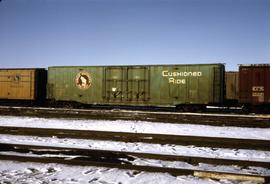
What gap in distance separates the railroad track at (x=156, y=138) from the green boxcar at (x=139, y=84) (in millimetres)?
10260

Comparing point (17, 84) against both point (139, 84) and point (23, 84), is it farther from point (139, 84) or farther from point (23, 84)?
point (139, 84)

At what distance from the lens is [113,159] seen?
668 centimetres

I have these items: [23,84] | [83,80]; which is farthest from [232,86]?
[23,84]

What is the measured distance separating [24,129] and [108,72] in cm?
1086

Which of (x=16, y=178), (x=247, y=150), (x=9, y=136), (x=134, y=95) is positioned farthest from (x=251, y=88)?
(x=16, y=178)

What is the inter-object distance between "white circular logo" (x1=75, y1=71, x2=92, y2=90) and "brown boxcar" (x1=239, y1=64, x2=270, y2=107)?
10836 mm

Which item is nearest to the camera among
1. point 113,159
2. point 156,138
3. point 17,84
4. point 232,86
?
point 113,159

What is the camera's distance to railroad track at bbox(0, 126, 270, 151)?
8.24 metres

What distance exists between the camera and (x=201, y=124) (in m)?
13.8

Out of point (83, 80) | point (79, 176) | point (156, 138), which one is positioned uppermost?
point (83, 80)

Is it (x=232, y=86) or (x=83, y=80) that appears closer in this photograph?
(x=232, y=86)

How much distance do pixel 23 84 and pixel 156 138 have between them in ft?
57.0

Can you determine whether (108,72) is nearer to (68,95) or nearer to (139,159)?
(68,95)

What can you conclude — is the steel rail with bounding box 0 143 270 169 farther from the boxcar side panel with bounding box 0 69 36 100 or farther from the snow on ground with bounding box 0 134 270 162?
the boxcar side panel with bounding box 0 69 36 100
